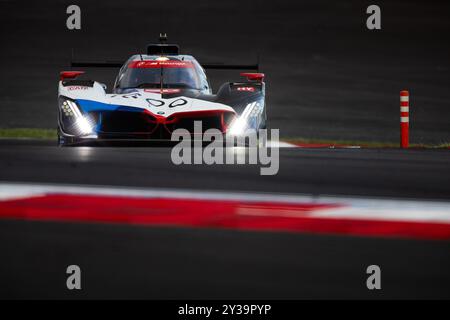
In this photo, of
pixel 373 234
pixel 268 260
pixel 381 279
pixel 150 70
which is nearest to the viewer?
pixel 381 279

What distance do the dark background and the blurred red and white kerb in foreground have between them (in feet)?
28.5

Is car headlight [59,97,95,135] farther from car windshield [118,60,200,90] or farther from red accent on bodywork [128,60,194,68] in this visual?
red accent on bodywork [128,60,194,68]

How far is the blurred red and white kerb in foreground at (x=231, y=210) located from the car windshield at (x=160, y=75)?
5.05 meters

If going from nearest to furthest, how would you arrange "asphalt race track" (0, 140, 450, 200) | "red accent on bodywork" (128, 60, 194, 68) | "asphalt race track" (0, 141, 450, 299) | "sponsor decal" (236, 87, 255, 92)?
"asphalt race track" (0, 141, 450, 299) → "asphalt race track" (0, 140, 450, 200) → "sponsor decal" (236, 87, 255, 92) → "red accent on bodywork" (128, 60, 194, 68)

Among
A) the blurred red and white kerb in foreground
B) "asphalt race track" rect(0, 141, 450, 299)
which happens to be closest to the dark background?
the blurred red and white kerb in foreground

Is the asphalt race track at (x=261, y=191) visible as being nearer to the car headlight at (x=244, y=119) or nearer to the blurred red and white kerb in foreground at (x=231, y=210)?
the blurred red and white kerb in foreground at (x=231, y=210)

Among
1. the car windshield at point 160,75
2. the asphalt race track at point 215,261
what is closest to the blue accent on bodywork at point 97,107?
the car windshield at point 160,75

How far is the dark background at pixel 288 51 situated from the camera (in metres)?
17.5

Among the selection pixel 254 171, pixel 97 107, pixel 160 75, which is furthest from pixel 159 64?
pixel 254 171

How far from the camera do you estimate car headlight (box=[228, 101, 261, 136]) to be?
957 centimetres

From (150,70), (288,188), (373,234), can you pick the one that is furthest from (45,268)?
(150,70)

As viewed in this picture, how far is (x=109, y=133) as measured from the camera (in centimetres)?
956
